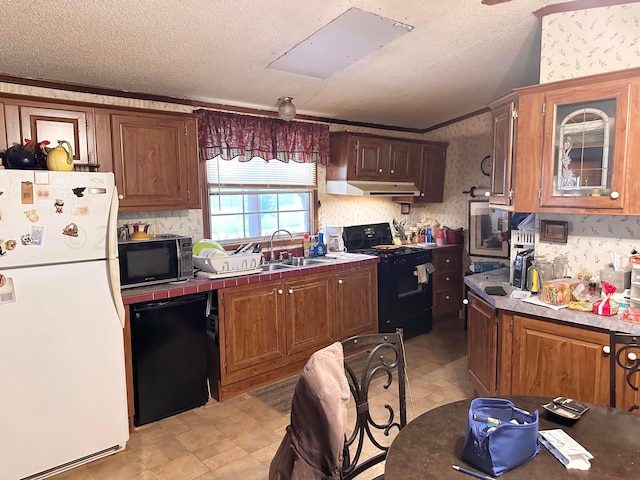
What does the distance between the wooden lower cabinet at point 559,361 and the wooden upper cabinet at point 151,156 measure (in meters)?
2.45

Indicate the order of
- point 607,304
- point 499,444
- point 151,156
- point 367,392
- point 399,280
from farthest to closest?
point 399,280, point 151,156, point 607,304, point 367,392, point 499,444

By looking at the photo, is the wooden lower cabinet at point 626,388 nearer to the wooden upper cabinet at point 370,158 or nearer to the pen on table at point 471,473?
the pen on table at point 471,473

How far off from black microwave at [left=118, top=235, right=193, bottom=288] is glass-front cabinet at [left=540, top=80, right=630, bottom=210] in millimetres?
2399

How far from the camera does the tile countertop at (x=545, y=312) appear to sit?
7.31 feet

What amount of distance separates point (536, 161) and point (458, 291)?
119 inches

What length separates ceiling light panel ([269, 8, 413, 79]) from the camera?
8.64 ft

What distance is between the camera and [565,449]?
132 centimetres

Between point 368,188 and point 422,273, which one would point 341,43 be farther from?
point 422,273

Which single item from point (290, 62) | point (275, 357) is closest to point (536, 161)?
point (290, 62)

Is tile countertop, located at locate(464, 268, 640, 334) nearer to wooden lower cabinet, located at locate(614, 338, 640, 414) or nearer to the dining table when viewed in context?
wooden lower cabinet, located at locate(614, 338, 640, 414)

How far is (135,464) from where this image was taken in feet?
8.49

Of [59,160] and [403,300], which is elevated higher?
[59,160]

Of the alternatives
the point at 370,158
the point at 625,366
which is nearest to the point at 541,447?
the point at 625,366

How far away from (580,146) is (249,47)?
208 cm
